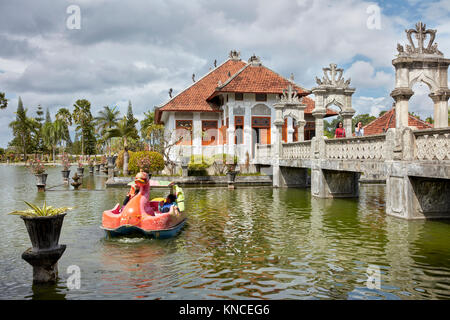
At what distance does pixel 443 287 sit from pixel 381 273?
1.12 meters

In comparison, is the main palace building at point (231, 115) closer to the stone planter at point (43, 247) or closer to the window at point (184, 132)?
the window at point (184, 132)

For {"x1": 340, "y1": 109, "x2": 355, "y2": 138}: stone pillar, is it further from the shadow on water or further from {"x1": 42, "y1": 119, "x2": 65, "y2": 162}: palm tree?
{"x1": 42, "y1": 119, "x2": 65, "y2": 162}: palm tree

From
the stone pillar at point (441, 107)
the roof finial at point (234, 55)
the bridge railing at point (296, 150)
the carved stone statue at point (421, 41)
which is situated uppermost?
the roof finial at point (234, 55)

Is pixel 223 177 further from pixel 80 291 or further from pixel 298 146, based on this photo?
pixel 80 291

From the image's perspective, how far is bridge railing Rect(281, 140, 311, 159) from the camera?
21219mm

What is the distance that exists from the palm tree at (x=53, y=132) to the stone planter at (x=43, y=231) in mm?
72140

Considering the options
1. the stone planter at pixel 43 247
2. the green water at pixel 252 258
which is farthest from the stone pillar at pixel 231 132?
the stone planter at pixel 43 247

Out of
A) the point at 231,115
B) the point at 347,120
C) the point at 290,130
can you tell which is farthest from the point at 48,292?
the point at 290,130

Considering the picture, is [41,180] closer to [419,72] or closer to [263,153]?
[263,153]

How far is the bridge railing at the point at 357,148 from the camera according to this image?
14117 millimetres

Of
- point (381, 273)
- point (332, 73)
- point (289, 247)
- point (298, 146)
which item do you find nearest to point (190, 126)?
point (298, 146)

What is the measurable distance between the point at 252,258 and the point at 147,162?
19.4 metres

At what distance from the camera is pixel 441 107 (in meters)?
13.7

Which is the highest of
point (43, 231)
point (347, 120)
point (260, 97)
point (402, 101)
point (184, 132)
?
point (260, 97)
